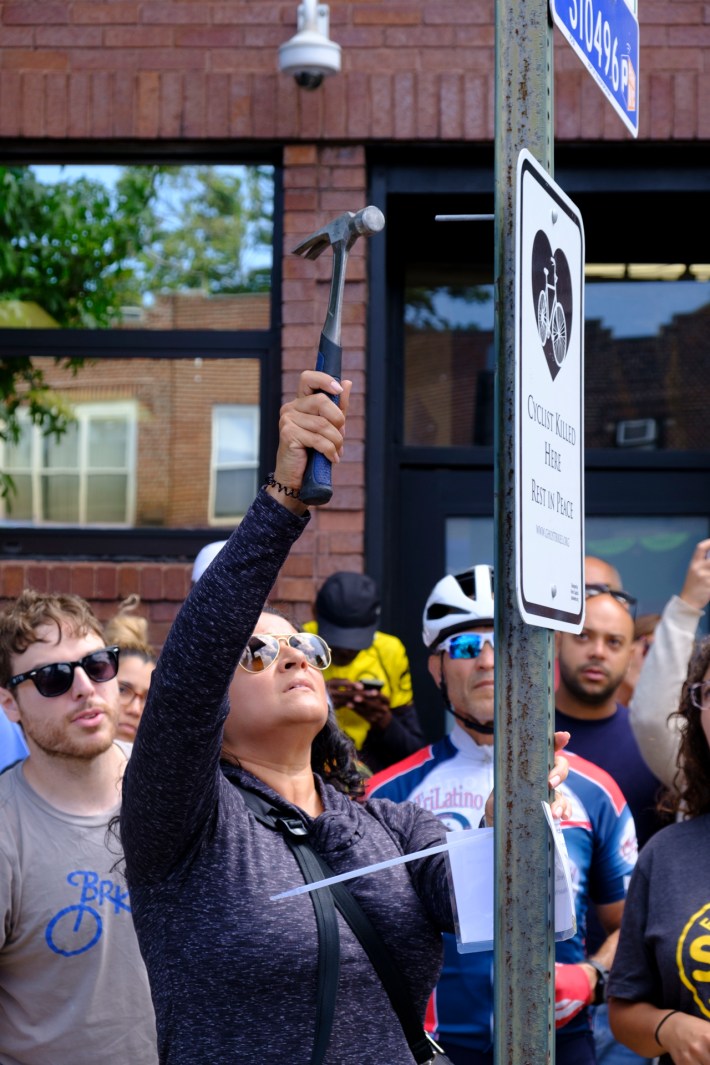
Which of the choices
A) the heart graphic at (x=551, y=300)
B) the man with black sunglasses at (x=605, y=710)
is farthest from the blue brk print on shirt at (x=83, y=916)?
the heart graphic at (x=551, y=300)

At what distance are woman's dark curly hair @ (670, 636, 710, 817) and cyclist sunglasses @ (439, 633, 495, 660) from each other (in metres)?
0.72

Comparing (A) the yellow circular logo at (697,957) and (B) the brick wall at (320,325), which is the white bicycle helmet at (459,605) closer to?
(A) the yellow circular logo at (697,957)

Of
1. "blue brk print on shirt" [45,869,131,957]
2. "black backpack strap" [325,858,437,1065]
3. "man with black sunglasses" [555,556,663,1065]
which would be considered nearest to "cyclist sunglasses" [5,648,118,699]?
"blue brk print on shirt" [45,869,131,957]

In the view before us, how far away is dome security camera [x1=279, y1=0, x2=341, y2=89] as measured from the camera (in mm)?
5301

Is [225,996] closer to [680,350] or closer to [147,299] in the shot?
[147,299]

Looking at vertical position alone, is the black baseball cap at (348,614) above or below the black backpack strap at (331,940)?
above

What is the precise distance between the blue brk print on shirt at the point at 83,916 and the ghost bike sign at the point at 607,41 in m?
2.06

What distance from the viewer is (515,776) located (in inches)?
71.1

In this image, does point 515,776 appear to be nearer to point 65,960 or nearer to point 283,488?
point 283,488

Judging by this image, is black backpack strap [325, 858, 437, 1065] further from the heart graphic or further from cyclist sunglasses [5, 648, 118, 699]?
cyclist sunglasses [5, 648, 118, 699]

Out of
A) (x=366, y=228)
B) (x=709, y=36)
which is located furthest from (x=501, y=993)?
(x=709, y=36)

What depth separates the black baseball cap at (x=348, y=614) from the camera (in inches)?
187

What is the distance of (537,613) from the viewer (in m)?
1.72

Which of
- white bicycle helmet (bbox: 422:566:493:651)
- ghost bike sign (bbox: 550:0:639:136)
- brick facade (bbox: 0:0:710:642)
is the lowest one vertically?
white bicycle helmet (bbox: 422:566:493:651)
